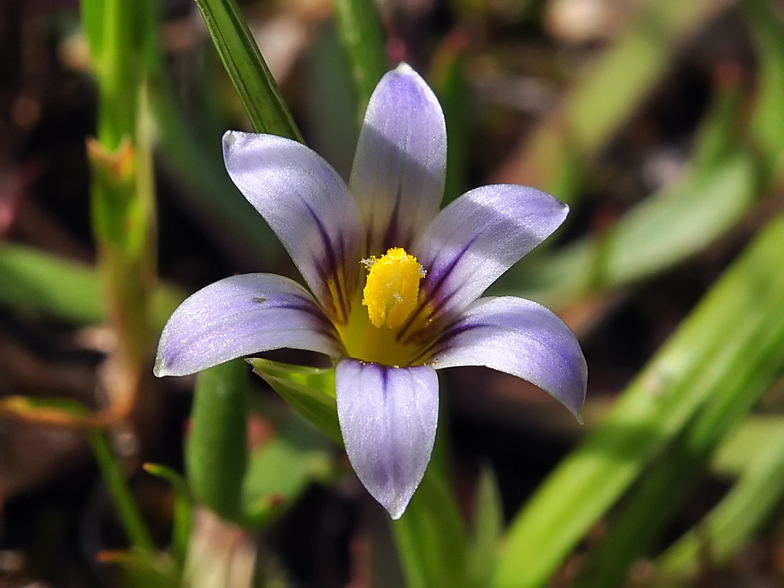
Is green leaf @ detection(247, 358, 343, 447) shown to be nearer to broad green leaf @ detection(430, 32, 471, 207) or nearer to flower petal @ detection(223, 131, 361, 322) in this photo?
flower petal @ detection(223, 131, 361, 322)

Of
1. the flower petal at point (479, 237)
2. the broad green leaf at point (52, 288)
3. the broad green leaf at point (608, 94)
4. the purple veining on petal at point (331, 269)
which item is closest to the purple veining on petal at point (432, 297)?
the flower petal at point (479, 237)

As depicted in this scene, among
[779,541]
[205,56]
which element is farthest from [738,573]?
[205,56]

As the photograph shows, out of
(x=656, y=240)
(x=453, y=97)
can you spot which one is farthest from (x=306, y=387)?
(x=656, y=240)

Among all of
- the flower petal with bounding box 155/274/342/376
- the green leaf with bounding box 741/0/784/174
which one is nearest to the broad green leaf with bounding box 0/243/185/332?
A: the flower petal with bounding box 155/274/342/376

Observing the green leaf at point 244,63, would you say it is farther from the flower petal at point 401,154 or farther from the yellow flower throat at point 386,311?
the yellow flower throat at point 386,311

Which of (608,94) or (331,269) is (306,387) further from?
(608,94)

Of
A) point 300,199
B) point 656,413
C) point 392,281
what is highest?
point 300,199

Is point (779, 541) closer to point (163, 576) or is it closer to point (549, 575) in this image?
point (549, 575)
